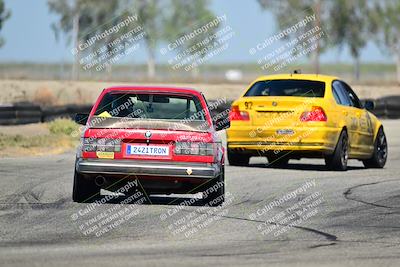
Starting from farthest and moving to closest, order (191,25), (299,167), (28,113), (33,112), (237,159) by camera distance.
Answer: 1. (191,25)
2. (33,112)
3. (28,113)
4. (299,167)
5. (237,159)

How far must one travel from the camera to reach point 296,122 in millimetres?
16234

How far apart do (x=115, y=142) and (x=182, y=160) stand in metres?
0.76

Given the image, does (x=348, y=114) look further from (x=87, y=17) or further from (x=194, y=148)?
(x=87, y=17)

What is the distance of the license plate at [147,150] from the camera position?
11180mm

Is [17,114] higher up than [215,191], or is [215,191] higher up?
[215,191]

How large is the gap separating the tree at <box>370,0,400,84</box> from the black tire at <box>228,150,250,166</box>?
7925 centimetres

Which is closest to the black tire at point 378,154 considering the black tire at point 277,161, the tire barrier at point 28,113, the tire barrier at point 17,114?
the black tire at point 277,161

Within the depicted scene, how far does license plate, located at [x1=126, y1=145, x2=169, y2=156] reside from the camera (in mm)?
11180

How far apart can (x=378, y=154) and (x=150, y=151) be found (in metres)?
7.91

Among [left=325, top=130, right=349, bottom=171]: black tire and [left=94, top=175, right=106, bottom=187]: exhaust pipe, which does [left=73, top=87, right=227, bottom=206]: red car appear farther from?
[left=325, top=130, right=349, bottom=171]: black tire

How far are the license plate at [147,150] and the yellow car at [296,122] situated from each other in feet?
17.5

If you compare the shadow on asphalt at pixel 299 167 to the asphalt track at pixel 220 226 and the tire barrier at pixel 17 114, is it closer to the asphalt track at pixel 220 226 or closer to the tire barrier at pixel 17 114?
the asphalt track at pixel 220 226

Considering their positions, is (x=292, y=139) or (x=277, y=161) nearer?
(x=292, y=139)

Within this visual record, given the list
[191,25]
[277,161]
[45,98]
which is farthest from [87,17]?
[277,161]
